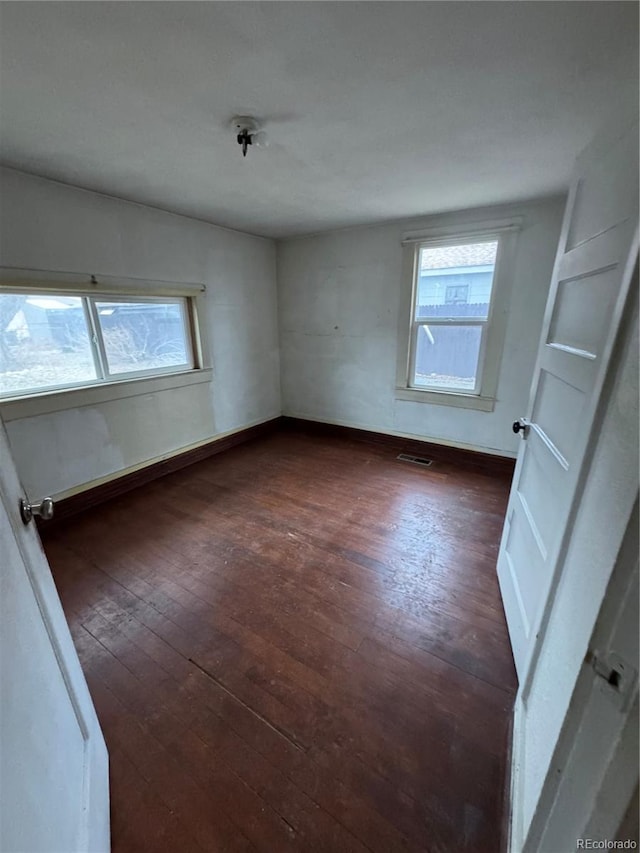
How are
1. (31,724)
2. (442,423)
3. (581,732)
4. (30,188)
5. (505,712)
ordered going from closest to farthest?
(581,732)
(31,724)
(505,712)
(30,188)
(442,423)

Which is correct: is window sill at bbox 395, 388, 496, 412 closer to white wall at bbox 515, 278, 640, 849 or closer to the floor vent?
the floor vent

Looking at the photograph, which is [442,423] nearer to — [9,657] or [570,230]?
[570,230]

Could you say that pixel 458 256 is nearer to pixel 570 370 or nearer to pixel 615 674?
pixel 570 370

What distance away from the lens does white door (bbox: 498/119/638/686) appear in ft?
2.99

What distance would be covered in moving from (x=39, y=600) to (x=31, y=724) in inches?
11.0

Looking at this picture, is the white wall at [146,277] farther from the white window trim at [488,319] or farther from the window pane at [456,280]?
the window pane at [456,280]

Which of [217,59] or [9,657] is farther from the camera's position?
[217,59]

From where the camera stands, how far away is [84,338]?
2.57m

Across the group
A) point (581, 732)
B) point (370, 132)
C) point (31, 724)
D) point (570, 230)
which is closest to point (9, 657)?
point (31, 724)

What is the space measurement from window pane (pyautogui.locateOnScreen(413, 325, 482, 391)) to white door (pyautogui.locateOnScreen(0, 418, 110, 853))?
11.0 ft

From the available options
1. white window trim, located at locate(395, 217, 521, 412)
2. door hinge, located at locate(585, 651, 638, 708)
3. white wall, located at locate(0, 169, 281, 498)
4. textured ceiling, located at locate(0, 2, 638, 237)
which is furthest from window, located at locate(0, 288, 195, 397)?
door hinge, located at locate(585, 651, 638, 708)

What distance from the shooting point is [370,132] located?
1622 millimetres

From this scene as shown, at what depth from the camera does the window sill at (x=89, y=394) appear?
2.20m

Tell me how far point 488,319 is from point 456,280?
0.48 m
